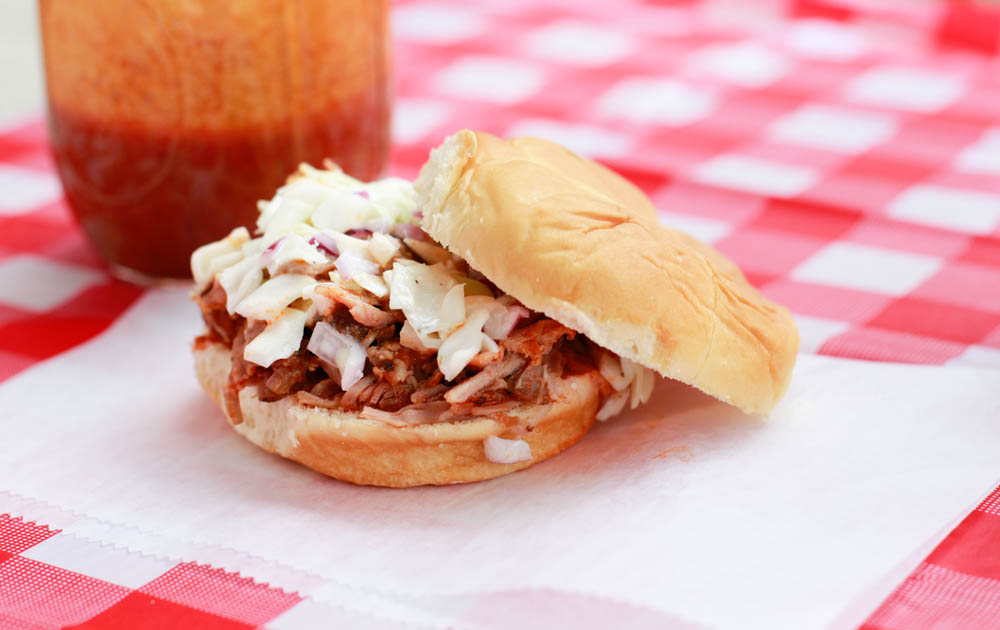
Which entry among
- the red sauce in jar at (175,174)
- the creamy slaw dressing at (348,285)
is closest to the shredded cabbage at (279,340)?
the creamy slaw dressing at (348,285)

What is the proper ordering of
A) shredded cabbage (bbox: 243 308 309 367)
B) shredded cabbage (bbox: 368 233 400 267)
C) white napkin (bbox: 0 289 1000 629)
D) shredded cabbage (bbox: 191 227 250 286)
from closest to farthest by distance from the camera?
white napkin (bbox: 0 289 1000 629), shredded cabbage (bbox: 243 308 309 367), shredded cabbage (bbox: 368 233 400 267), shredded cabbage (bbox: 191 227 250 286)

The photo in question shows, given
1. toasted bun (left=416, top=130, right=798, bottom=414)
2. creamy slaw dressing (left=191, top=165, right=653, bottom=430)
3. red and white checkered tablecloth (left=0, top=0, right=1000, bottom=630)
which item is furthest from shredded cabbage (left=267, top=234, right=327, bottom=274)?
red and white checkered tablecloth (left=0, top=0, right=1000, bottom=630)

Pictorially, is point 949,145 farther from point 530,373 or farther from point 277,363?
point 277,363

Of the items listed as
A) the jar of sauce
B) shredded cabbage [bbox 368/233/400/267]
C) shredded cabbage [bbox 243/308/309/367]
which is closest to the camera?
shredded cabbage [bbox 243/308/309/367]

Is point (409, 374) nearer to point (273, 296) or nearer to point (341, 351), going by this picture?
point (341, 351)

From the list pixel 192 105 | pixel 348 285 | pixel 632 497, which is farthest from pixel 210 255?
pixel 632 497

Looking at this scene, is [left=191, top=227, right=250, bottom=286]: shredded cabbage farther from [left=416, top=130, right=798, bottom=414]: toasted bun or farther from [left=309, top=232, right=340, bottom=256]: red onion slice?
[left=416, top=130, right=798, bottom=414]: toasted bun
